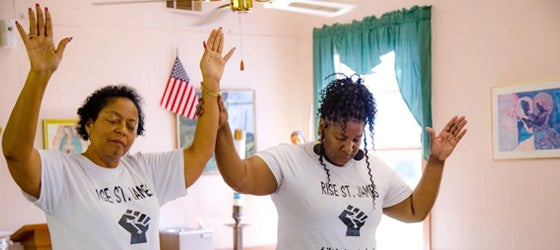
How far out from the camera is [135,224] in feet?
6.67

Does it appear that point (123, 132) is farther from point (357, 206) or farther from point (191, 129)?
point (191, 129)

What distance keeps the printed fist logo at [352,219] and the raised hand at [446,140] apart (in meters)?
0.48

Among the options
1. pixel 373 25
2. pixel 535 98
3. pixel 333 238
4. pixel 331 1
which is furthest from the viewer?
pixel 373 25

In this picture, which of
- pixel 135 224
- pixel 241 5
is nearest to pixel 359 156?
pixel 135 224

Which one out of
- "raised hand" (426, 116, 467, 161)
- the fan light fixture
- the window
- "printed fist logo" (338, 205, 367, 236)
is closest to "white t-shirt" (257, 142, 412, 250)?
"printed fist logo" (338, 205, 367, 236)

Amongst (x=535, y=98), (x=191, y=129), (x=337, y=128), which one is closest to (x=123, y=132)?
(x=337, y=128)

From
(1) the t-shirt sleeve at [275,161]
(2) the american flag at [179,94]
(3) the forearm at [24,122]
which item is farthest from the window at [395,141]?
(3) the forearm at [24,122]

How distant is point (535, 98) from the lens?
433cm

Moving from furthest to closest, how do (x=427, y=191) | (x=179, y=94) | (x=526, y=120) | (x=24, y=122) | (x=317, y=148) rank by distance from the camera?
(x=179, y=94)
(x=526, y=120)
(x=427, y=191)
(x=317, y=148)
(x=24, y=122)

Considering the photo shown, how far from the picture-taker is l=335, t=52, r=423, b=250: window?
5422 millimetres

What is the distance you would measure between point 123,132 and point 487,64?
328 cm

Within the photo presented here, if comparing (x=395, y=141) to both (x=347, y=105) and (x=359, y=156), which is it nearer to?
(x=359, y=156)

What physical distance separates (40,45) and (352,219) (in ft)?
3.81

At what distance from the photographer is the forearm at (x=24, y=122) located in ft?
5.77
